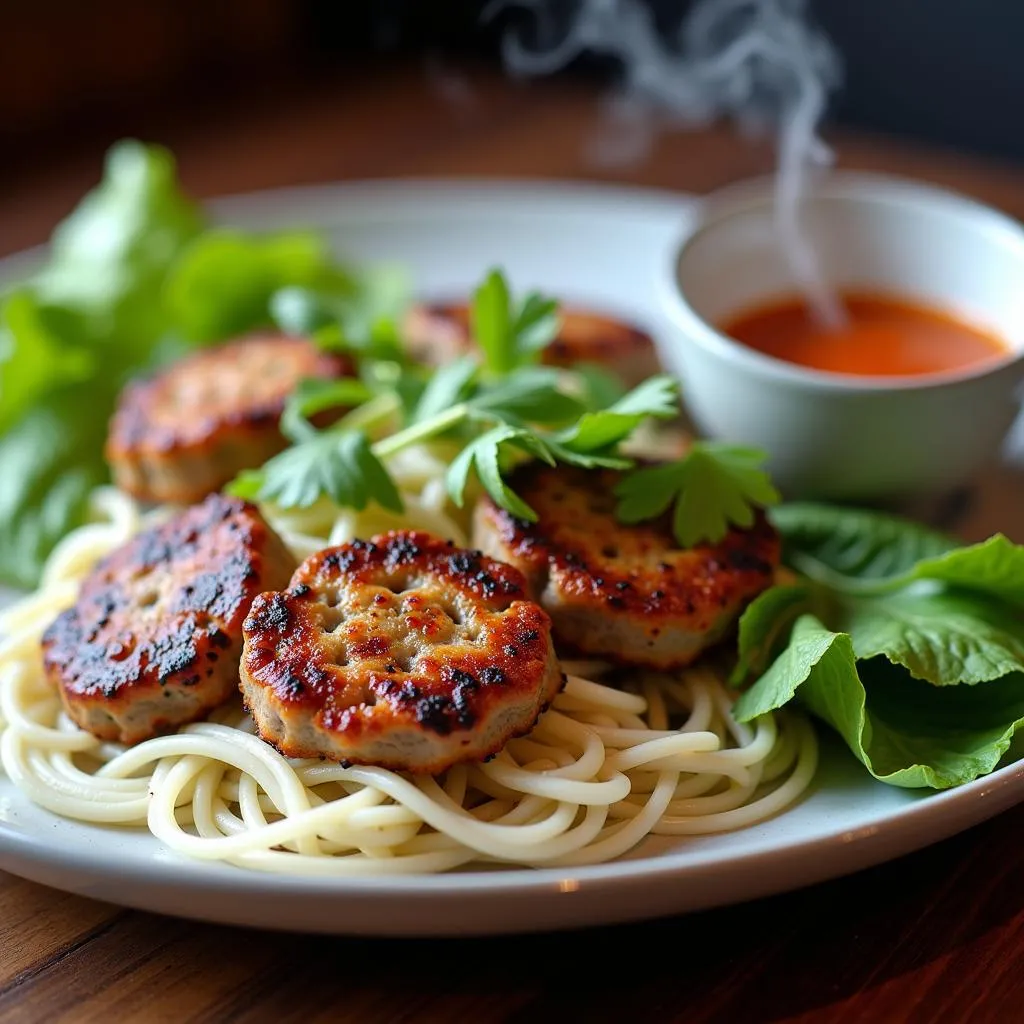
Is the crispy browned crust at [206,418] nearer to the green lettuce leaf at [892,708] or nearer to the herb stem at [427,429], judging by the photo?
the herb stem at [427,429]

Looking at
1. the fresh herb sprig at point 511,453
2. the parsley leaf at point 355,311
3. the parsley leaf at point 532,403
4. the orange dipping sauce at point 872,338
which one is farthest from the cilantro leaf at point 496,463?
the orange dipping sauce at point 872,338

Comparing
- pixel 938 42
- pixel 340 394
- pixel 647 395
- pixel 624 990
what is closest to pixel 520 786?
pixel 624 990

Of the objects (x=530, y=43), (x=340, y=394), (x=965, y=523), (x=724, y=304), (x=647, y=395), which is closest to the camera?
(x=647, y=395)

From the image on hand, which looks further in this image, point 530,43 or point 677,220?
point 677,220

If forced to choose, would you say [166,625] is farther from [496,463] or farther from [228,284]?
[228,284]

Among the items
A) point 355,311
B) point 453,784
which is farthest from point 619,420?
point 355,311

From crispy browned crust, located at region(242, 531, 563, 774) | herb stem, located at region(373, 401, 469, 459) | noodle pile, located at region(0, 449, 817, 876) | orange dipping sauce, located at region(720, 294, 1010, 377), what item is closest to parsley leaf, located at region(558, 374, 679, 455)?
herb stem, located at region(373, 401, 469, 459)

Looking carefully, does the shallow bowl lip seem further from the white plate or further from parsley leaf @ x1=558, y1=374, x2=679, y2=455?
the white plate

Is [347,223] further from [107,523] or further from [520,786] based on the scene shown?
[520,786]
